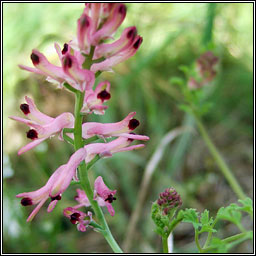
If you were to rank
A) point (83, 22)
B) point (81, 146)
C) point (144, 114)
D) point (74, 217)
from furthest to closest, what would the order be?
point (144, 114) → point (74, 217) → point (81, 146) → point (83, 22)

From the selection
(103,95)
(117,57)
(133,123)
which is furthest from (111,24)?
(133,123)

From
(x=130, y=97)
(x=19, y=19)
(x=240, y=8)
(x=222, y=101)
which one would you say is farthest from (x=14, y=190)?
(x=240, y=8)

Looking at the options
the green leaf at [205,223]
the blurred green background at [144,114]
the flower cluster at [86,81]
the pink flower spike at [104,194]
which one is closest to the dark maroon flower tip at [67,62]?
the flower cluster at [86,81]

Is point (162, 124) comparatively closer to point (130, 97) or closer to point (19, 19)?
point (130, 97)

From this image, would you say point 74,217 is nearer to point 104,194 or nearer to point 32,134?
point 104,194

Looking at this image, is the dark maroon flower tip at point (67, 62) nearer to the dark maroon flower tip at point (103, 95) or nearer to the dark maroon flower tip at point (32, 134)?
the dark maroon flower tip at point (103, 95)

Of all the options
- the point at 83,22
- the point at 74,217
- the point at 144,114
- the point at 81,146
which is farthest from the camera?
the point at 144,114

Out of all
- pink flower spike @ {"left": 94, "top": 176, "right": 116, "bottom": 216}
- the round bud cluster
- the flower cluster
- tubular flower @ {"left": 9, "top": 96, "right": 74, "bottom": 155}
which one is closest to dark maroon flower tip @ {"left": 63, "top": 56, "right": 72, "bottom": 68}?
the flower cluster

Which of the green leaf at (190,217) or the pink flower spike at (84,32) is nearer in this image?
the pink flower spike at (84,32)
